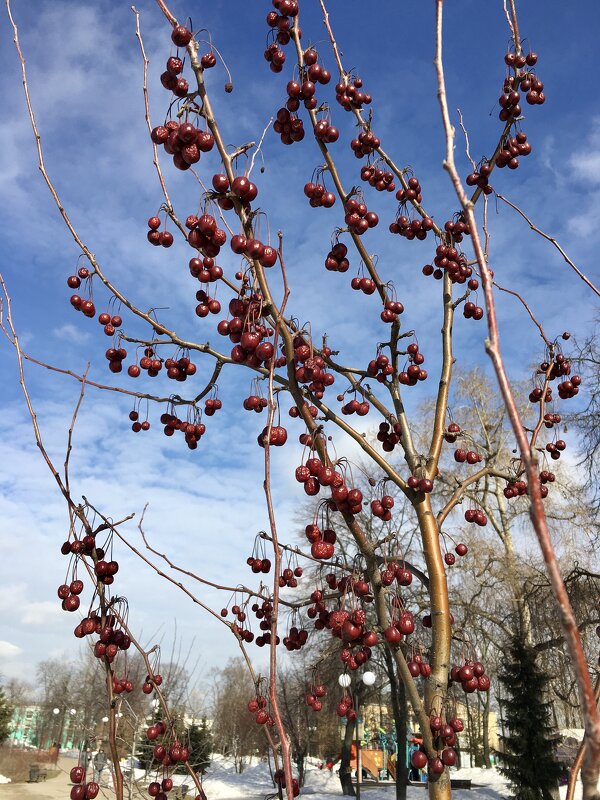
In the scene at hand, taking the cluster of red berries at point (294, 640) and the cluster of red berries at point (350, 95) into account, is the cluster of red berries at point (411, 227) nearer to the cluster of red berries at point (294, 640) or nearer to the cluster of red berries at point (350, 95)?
the cluster of red berries at point (350, 95)

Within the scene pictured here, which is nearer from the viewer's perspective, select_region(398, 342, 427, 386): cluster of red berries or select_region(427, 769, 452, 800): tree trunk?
select_region(427, 769, 452, 800): tree trunk

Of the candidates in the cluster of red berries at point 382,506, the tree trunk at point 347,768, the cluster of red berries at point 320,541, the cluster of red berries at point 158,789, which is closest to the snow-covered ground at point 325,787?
the tree trunk at point 347,768

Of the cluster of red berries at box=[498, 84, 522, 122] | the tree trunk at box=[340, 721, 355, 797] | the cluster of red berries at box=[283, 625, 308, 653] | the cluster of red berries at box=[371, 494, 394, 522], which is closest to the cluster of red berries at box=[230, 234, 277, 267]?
the cluster of red berries at box=[371, 494, 394, 522]

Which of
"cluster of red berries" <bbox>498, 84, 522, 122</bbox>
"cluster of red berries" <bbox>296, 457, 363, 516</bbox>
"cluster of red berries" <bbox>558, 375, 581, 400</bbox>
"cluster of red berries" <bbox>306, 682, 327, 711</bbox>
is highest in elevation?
"cluster of red berries" <bbox>498, 84, 522, 122</bbox>

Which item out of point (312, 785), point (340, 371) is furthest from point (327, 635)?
point (340, 371)

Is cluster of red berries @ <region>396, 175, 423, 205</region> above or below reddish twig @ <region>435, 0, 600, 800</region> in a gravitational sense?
above

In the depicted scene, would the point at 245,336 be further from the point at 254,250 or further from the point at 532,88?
the point at 532,88

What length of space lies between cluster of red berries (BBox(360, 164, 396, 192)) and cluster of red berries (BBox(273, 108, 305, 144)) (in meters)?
0.61

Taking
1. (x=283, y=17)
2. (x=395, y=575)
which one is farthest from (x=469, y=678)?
(x=283, y=17)

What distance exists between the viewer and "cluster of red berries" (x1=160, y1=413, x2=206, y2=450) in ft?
9.23

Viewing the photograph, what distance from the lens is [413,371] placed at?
9.52ft

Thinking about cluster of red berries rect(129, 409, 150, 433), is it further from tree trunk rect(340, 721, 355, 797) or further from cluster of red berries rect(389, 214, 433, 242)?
tree trunk rect(340, 721, 355, 797)

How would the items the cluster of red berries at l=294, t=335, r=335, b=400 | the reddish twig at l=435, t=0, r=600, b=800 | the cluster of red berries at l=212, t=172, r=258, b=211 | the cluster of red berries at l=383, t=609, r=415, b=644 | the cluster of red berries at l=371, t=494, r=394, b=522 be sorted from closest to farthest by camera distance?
the reddish twig at l=435, t=0, r=600, b=800 → the cluster of red berries at l=212, t=172, r=258, b=211 → the cluster of red berries at l=294, t=335, r=335, b=400 → the cluster of red berries at l=383, t=609, r=415, b=644 → the cluster of red berries at l=371, t=494, r=394, b=522

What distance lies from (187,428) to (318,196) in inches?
44.2
